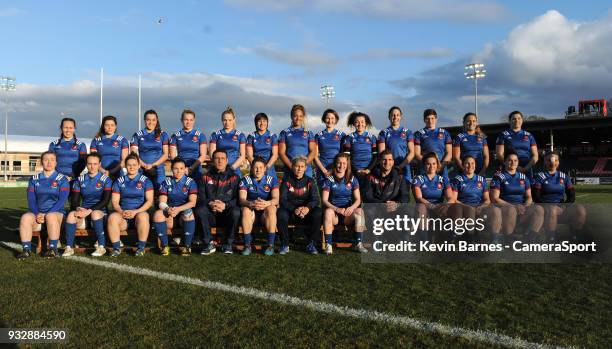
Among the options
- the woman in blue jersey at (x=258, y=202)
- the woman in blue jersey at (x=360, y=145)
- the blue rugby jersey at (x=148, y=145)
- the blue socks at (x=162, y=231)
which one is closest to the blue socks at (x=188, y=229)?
the blue socks at (x=162, y=231)

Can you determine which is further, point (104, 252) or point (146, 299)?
point (104, 252)

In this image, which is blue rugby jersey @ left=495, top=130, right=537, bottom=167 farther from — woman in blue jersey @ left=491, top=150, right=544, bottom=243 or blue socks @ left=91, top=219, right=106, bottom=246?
blue socks @ left=91, top=219, right=106, bottom=246

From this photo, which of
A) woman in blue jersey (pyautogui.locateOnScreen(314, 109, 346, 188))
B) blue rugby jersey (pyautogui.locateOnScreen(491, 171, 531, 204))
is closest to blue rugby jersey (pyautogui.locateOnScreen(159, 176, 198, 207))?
woman in blue jersey (pyautogui.locateOnScreen(314, 109, 346, 188))

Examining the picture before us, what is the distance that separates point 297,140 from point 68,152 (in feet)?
10.1

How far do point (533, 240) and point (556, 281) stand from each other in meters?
1.70

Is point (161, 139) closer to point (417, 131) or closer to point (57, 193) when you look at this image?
point (57, 193)

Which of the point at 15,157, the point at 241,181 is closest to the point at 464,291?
the point at 241,181

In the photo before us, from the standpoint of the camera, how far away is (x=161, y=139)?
673cm

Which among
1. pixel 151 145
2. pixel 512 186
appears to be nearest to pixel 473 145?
pixel 512 186

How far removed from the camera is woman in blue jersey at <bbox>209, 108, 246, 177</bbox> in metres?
6.70

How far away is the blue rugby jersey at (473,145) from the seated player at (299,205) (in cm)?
234

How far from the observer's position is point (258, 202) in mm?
5766

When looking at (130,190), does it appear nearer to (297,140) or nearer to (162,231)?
(162,231)

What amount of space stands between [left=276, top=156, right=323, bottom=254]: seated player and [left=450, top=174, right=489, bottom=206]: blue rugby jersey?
5.85 feet
